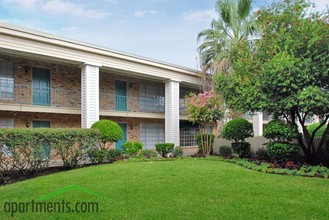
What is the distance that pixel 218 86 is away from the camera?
38.4ft

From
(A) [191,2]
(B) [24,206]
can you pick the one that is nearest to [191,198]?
(B) [24,206]

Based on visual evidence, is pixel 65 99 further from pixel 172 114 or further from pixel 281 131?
pixel 281 131

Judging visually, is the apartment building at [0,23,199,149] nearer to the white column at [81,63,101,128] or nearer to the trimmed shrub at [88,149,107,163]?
the white column at [81,63,101,128]

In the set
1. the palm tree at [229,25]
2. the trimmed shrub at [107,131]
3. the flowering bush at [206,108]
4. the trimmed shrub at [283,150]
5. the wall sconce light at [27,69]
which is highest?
the palm tree at [229,25]

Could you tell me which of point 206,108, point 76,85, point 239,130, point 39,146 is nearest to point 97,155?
point 39,146

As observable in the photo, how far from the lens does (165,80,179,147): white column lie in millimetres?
16652

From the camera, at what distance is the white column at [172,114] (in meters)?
16.7

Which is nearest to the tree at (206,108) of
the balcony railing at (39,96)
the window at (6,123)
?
the balcony railing at (39,96)

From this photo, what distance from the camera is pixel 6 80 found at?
13.0 meters

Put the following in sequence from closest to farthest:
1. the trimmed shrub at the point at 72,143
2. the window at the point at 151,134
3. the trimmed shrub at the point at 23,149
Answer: the trimmed shrub at the point at 23,149 → the trimmed shrub at the point at 72,143 → the window at the point at 151,134

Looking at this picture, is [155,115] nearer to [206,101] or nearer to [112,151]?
[206,101]

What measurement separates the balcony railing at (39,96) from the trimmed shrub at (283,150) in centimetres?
1083

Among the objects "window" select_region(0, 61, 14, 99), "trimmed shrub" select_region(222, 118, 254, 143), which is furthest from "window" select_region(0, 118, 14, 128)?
"trimmed shrub" select_region(222, 118, 254, 143)

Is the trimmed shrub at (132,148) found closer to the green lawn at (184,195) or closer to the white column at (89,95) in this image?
the white column at (89,95)
